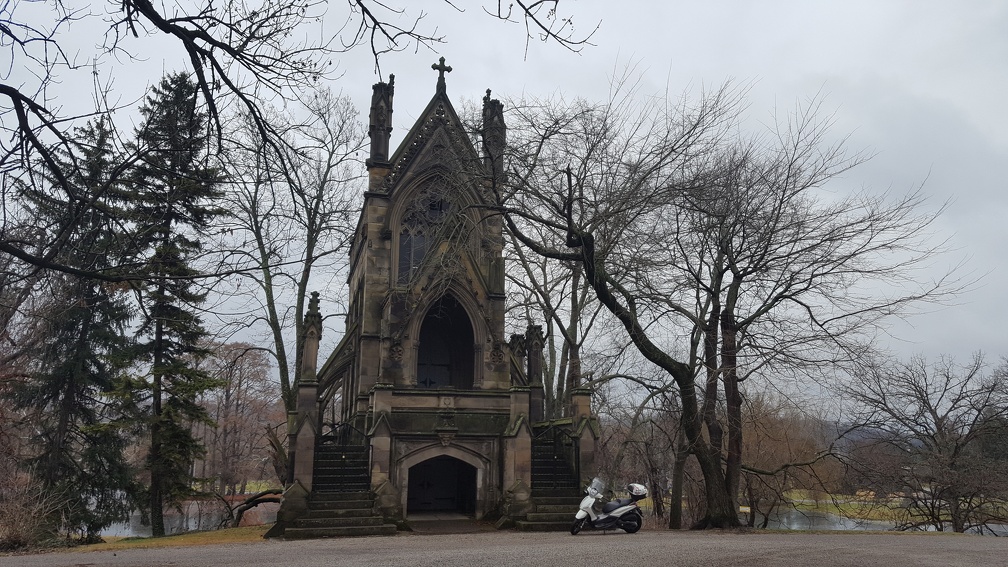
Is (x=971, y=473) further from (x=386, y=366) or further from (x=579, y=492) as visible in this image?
(x=386, y=366)

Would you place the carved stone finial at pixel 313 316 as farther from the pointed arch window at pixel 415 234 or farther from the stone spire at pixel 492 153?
the stone spire at pixel 492 153

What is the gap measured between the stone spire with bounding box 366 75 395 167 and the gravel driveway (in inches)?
506

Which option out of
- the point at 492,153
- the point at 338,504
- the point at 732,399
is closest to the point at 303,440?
the point at 338,504

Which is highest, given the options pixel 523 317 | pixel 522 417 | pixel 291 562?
pixel 523 317

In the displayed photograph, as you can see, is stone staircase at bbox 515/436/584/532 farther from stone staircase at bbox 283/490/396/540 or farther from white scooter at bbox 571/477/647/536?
stone staircase at bbox 283/490/396/540

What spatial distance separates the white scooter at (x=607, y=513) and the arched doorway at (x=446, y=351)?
26.1 ft

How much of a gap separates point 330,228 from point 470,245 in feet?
22.1

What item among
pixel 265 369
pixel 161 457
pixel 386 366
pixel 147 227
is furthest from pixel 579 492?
pixel 265 369

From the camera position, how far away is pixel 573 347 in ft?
79.7

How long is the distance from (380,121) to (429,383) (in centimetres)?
835

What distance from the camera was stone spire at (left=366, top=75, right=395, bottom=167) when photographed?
901 inches

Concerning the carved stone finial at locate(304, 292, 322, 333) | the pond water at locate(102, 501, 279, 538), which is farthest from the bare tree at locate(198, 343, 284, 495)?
the carved stone finial at locate(304, 292, 322, 333)

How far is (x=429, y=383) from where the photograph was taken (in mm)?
22516

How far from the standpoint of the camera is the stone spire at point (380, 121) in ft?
75.0
